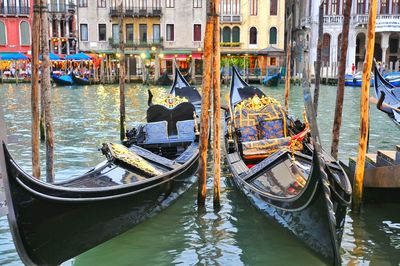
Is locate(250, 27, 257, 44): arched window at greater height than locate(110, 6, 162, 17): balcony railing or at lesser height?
lesser

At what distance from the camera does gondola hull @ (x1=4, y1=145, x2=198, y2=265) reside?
230 cm

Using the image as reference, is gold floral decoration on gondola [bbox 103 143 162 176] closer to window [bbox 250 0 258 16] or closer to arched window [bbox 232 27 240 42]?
→ arched window [bbox 232 27 240 42]

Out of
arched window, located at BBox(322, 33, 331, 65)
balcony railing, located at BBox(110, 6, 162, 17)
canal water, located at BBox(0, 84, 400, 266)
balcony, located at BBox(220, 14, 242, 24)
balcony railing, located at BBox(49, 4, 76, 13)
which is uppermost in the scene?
balcony railing, located at BBox(49, 4, 76, 13)

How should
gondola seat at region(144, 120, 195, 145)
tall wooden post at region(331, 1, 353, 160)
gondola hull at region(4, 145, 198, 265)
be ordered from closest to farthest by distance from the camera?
gondola hull at region(4, 145, 198, 265) < tall wooden post at region(331, 1, 353, 160) < gondola seat at region(144, 120, 195, 145)

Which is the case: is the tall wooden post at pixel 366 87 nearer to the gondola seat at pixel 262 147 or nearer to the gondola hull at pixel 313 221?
the gondola hull at pixel 313 221

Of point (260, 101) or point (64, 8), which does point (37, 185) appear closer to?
point (260, 101)

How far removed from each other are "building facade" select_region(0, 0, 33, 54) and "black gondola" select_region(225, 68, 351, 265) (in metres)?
18.1

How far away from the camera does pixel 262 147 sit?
4188 mm

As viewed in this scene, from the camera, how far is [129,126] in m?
7.90

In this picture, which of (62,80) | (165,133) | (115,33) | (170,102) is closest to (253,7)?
(115,33)

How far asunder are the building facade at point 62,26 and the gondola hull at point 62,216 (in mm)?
19447

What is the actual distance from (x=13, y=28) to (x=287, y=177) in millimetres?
20141

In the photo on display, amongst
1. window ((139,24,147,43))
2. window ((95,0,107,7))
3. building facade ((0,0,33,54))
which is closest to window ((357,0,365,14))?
window ((139,24,147,43))

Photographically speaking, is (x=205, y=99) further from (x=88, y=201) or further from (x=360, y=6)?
(x=360, y=6)
